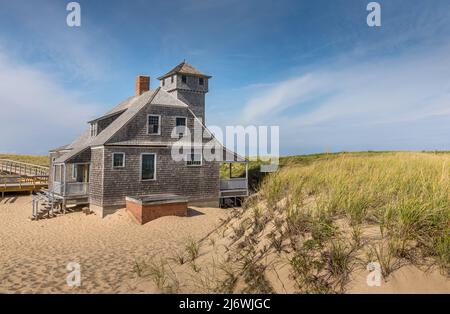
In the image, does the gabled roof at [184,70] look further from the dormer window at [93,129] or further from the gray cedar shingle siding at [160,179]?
the gray cedar shingle siding at [160,179]

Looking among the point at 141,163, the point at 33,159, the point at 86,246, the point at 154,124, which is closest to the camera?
the point at 86,246

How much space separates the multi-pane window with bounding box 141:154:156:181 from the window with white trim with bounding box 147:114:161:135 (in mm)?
1690

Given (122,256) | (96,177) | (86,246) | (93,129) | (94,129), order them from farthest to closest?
A: (93,129) → (94,129) → (96,177) → (86,246) → (122,256)

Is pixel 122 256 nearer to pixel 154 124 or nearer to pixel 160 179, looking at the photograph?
pixel 160 179

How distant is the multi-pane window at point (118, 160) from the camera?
20062mm

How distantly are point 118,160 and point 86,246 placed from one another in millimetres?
7679

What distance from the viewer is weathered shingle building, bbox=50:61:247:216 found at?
2003 cm

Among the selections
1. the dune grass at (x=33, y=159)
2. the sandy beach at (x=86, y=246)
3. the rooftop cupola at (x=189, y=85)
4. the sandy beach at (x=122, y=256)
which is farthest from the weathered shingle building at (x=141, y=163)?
the dune grass at (x=33, y=159)

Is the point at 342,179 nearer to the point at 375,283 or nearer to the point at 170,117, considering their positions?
the point at 375,283

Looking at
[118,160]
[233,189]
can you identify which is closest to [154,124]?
[118,160]

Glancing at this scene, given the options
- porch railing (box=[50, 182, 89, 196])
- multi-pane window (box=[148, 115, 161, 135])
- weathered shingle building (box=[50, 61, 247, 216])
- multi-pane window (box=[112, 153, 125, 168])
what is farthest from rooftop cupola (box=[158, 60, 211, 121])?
porch railing (box=[50, 182, 89, 196])

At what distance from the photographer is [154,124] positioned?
22047 mm

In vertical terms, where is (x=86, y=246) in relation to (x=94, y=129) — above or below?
below
